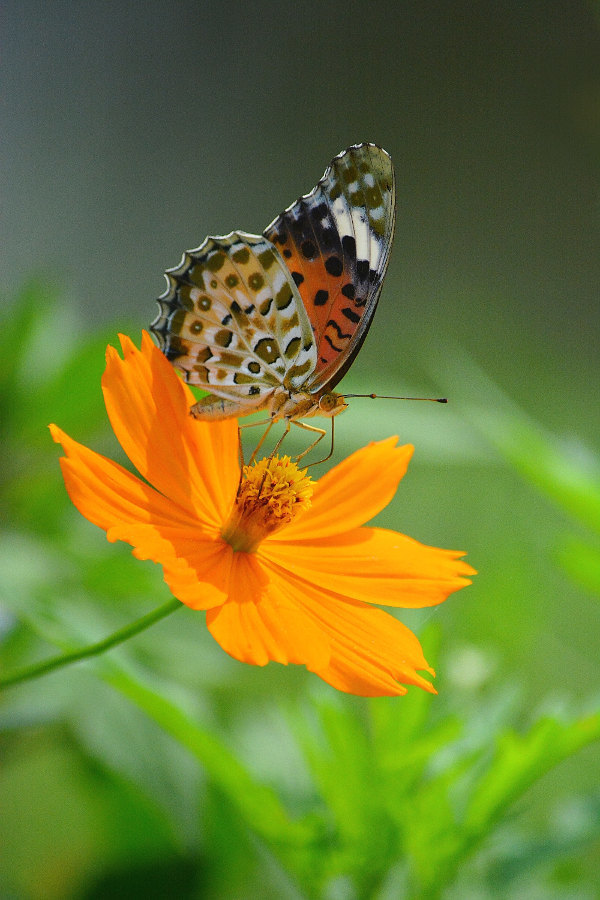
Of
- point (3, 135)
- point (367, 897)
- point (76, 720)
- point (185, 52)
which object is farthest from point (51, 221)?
point (367, 897)

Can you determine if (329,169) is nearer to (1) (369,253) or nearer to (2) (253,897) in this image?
(1) (369,253)

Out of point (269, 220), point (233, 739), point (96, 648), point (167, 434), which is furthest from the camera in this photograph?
point (269, 220)

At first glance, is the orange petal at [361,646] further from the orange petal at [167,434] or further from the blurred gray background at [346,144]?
the blurred gray background at [346,144]

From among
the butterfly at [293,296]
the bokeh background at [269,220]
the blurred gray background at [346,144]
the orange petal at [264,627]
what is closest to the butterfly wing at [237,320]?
the butterfly at [293,296]

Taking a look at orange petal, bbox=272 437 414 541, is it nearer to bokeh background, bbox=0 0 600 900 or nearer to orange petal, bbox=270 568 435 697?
orange petal, bbox=270 568 435 697

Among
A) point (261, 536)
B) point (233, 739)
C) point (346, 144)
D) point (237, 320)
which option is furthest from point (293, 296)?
point (346, 144)

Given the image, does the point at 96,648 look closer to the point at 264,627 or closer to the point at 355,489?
the point at 264,627
